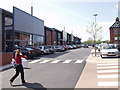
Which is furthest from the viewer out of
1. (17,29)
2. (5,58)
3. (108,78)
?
(17,29)

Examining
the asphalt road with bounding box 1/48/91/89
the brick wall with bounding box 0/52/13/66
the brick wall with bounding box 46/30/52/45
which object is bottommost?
the asphalt road with bounding box 1/48/91/89

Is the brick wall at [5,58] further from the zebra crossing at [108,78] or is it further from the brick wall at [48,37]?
the brick wall at [48,37]

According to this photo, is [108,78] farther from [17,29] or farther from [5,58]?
[17,29]

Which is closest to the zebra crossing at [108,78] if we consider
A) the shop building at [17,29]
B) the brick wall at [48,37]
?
the shop building at [17,29]

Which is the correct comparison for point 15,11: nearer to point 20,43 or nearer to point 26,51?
point 20,43

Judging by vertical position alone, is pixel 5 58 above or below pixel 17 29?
below

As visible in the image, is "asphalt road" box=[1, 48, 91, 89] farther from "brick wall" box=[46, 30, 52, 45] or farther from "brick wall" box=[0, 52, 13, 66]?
"brick wall" box=[46, 30, 52, 45]

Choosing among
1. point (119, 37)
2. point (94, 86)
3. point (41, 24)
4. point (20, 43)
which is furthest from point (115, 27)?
point (94, 86)

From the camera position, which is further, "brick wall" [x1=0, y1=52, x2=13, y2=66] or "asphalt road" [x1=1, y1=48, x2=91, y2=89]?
"brick wall" [x1=0, y1=52, x2=13, y2=66]

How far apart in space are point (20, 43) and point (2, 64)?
64.3 feet

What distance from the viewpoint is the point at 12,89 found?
6945 mm

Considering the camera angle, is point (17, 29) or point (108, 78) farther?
point (17, 29)

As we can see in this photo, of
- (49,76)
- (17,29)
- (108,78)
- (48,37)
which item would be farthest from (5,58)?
(48,37)

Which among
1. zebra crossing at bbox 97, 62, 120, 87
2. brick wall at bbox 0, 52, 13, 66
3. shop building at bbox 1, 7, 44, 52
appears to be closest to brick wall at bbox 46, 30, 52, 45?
shop building at bbox 1, 7, 44, 52
